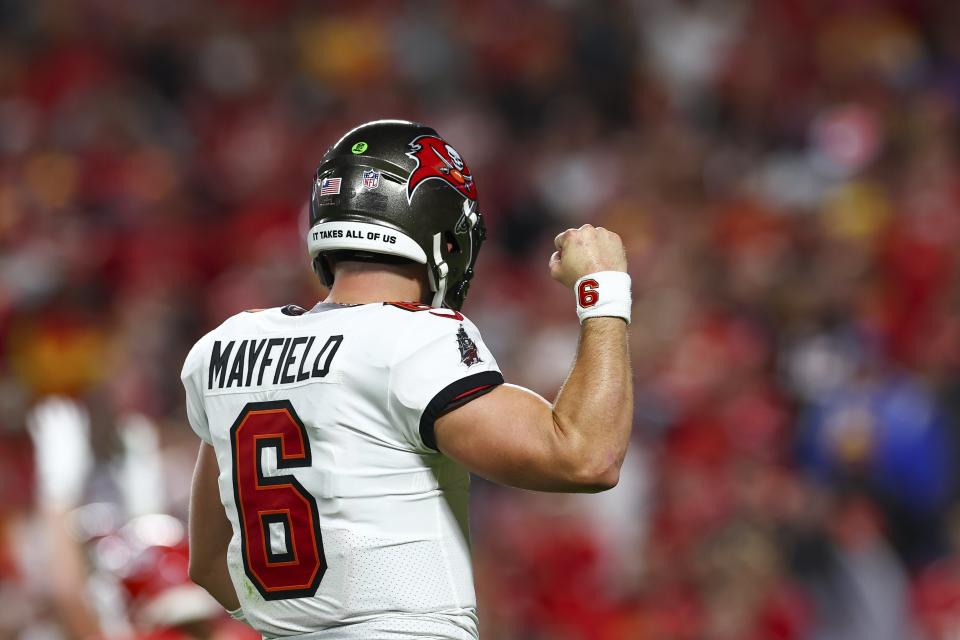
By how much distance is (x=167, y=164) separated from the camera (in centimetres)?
1230

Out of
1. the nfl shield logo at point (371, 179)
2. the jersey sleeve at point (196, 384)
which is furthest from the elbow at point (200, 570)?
the nfl shield logo at point (371, 179)

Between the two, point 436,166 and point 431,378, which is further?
point 436,166

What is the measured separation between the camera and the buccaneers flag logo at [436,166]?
305cm

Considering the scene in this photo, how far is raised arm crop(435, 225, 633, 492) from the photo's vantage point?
8.85ft

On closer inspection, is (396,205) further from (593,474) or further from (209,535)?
A: (209,535)

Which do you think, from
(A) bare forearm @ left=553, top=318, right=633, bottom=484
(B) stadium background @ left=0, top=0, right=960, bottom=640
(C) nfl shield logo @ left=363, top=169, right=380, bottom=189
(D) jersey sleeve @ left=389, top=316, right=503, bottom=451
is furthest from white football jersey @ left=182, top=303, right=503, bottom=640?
(B) stadium background @ left=0, top=0, right=960, bottom=640

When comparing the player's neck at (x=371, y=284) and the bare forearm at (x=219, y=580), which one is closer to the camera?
the player's neck at (x=371, y=284)

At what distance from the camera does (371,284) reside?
9.96ft

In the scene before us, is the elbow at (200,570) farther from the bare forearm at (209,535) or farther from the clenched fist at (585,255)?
the clenched fist at (585,255)

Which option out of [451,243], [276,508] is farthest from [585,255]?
[276,508]

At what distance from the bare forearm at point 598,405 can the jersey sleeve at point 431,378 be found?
152mm

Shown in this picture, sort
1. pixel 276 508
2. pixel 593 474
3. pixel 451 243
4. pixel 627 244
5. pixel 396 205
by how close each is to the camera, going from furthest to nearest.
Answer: pixel 627 244
pixel 451 243
pixel 396 205
pixel 276 508
pixel 593 474

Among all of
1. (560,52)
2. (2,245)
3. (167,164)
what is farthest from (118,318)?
(560,52)

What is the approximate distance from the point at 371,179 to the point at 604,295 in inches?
21.2
